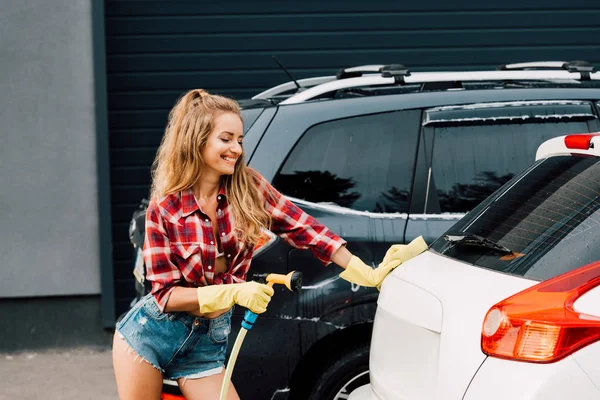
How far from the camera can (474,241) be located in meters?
3.29

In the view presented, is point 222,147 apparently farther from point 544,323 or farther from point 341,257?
point 544,323

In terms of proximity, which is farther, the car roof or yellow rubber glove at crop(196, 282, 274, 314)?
the car roof

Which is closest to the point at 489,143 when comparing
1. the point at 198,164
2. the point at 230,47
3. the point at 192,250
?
the point at 198,164

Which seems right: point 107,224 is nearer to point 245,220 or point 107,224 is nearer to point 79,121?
point 79,121

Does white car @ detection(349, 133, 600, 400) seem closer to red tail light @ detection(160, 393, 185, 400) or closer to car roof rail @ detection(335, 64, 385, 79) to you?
red tail light @ detection(160, 393, 185, 400)

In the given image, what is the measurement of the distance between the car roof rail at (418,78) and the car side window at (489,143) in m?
0.30

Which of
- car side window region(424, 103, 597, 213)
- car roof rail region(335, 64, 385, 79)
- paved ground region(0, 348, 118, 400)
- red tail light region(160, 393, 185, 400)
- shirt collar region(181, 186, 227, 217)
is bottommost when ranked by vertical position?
paved ground region(0, 348, 118, 400)

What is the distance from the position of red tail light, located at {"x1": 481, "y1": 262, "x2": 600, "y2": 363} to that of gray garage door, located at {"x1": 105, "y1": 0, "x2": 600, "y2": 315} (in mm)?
5325

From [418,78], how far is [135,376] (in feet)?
7.15

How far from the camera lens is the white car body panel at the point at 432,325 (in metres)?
2.87

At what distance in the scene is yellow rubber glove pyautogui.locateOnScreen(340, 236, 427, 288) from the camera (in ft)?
11.8

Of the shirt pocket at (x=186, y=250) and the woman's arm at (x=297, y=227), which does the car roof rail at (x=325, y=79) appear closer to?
the woman's arm at (x=297, y=227)

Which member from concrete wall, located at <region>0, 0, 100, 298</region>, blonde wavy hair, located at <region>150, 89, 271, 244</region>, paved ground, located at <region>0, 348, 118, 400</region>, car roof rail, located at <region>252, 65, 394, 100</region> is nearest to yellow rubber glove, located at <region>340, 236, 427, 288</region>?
blonde wavy hair, located at <region>150, 89, 271, 244</region>

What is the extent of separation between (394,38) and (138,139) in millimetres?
2196
